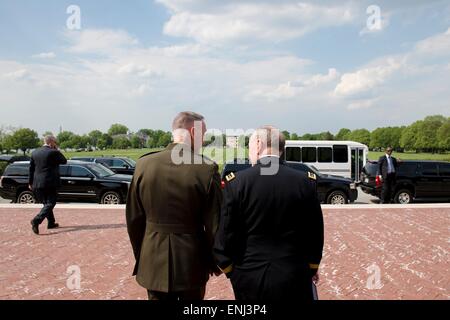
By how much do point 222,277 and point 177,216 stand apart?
317 cm

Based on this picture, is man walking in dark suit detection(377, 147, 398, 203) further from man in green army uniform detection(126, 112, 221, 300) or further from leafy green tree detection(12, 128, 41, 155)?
leafy green tree detection(12, 128, 41, 155)

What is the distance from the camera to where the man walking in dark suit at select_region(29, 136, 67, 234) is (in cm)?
799

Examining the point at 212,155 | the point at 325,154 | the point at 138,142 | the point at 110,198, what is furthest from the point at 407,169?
the point at 138,142

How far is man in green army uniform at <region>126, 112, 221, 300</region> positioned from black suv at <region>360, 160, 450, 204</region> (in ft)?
41.8

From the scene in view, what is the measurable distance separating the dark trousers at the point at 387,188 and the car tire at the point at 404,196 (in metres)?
1.17

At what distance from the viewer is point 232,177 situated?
2.78 metres

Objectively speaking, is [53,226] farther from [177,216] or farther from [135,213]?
[177,216]

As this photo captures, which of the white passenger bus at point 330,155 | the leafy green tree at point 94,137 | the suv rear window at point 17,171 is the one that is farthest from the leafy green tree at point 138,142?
the suv rear window at point 17,171

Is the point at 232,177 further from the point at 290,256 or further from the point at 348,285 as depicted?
the point at 348,285

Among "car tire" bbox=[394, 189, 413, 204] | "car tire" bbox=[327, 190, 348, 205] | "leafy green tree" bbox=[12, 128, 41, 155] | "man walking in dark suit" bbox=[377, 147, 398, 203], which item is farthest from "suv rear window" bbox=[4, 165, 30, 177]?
"leafy green tree" bbox=[12, 128, 41, 155]

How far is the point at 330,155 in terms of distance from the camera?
69.6ft

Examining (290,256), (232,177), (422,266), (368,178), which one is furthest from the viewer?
(368,178)

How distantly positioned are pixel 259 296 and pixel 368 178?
14.0m

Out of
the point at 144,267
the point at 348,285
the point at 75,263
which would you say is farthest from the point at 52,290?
the point at 348,285
